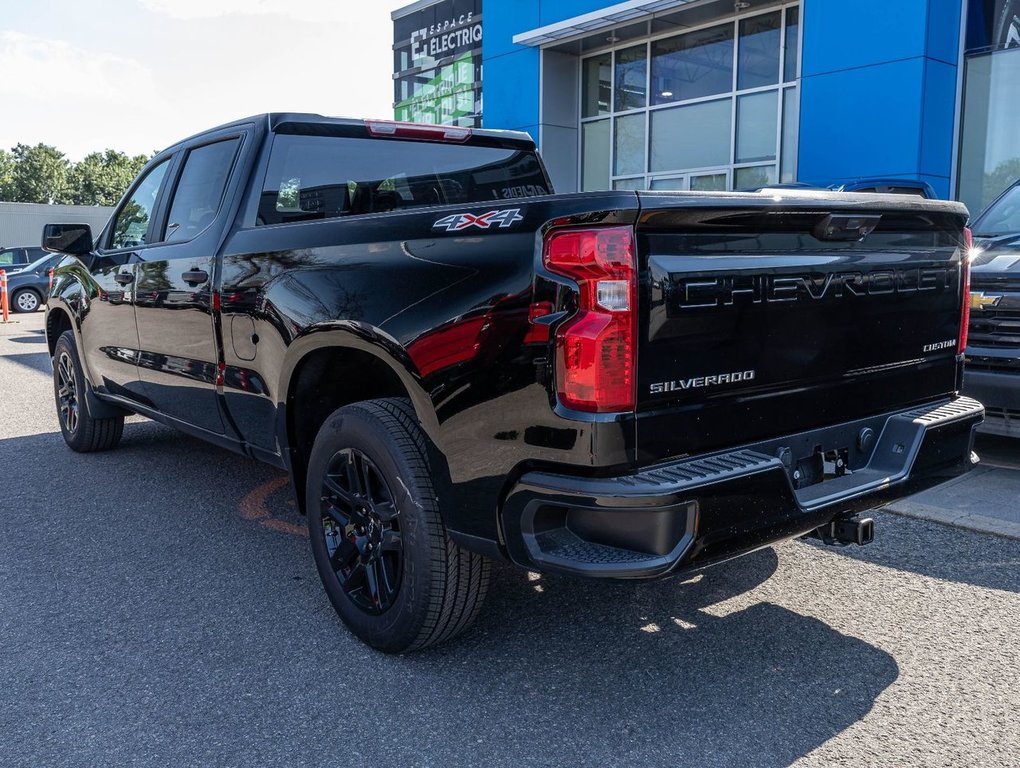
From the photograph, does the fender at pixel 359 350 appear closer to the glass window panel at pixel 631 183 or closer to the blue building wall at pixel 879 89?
the blue building wall at pixel 879 89

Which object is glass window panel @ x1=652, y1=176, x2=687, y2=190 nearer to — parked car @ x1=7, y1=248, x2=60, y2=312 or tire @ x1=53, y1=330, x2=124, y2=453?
tire @ x1=53, y1=330, x2=124, y2=453

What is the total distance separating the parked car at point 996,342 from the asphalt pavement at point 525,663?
3.89 feet

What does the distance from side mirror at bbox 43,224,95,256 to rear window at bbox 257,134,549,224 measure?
1.98m

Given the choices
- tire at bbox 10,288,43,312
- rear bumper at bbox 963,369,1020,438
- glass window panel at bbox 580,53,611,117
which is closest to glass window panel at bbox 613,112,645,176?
glass window panel at bbox 580,53,611,117

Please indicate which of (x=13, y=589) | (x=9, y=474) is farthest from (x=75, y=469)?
(x=13, y=589)

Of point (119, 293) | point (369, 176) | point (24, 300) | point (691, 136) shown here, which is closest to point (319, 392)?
A: point (369, 176)

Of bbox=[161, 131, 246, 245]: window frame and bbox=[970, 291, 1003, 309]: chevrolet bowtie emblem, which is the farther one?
bbox=[970, 291, 1003, 309]: chevrolet bowtie emblem

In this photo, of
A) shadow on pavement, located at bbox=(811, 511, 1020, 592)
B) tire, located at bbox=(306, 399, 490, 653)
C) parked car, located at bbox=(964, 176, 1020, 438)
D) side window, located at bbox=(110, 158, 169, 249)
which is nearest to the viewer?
tire, located at bbox=(306, 399, 490, 653)

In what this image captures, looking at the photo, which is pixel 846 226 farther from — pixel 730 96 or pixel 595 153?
pixel 595 153

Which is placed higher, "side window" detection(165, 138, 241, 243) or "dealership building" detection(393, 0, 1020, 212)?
"dealership building" detection(393, 0, 1020, 212)

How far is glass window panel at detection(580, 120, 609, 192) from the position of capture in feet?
56.1

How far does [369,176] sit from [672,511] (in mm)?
2514

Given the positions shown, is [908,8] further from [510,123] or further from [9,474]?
[9,474]

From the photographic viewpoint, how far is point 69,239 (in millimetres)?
5395
